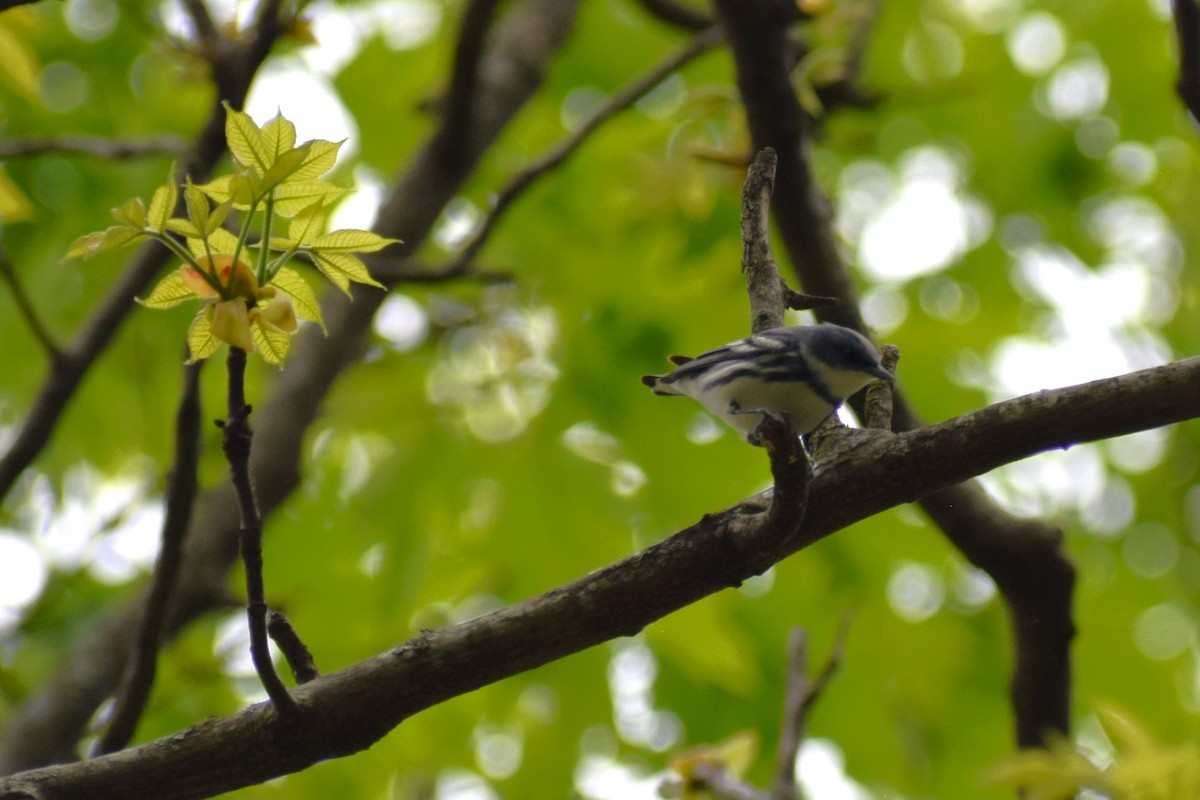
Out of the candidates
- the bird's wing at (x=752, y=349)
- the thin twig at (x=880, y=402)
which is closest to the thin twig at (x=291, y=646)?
the bird's wing at (x=752, y=349)

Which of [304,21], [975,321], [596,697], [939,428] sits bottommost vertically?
[939,428]

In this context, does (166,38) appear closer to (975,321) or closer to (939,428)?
(975,321)

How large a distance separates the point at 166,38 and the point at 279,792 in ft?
6.97

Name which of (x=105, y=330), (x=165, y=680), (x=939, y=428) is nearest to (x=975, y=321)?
(x=939, y=428)

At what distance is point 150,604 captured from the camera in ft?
7.77

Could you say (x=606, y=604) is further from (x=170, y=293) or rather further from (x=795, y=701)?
(x=795, y=701)

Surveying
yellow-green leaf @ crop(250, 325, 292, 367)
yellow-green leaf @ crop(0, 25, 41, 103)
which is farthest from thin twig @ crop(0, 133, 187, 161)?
yellow-green leaf @ crop(250, 325, 292, 367)

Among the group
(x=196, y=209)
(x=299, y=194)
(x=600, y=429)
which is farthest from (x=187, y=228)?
(x=600, y=429)

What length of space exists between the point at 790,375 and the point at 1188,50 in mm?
970

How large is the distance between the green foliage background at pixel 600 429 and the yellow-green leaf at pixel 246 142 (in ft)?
4.64

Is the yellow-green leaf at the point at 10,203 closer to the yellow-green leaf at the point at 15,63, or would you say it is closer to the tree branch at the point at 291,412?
the yellow-green leaf at the point at 15,63

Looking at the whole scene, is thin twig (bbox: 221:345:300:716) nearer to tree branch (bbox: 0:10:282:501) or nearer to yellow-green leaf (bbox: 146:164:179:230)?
yellow-green leaf (bbox: 146:164:179:230)

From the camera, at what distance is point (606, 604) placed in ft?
4.88

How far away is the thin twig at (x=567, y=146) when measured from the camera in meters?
3.07
